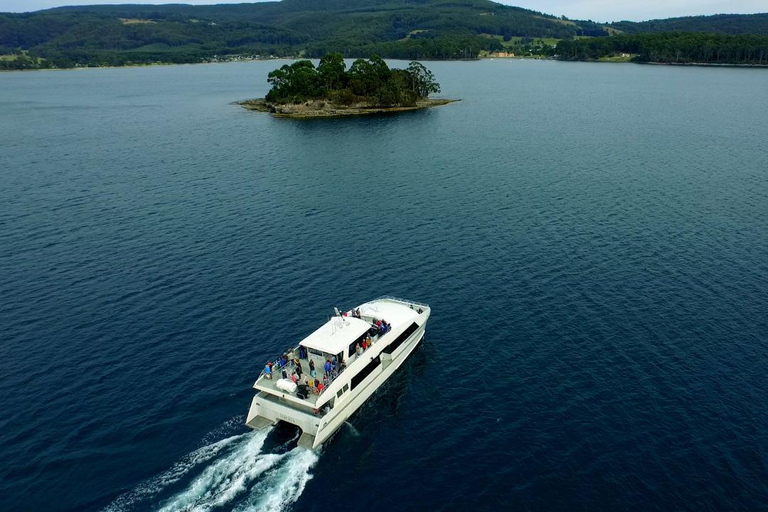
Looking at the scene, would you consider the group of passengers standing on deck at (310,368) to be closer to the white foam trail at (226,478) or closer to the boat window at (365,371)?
the boat window at (365,371)

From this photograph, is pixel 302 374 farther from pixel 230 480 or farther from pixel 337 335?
pixel 230 480

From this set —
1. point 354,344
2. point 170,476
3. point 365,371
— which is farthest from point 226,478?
point 354,344

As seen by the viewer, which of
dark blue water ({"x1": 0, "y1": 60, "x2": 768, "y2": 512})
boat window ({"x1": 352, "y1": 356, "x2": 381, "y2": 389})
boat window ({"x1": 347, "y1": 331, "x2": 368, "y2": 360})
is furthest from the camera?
boat window ({"x1": 347, "y1": 331, "x2": 368, "y2": 360})

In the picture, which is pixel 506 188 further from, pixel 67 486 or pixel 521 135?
pixel 67 486

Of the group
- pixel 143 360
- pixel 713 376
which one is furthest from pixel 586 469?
pixel 143 360

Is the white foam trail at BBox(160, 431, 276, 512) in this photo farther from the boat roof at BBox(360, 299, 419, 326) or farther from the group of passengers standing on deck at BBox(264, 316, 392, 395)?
the boat roof at BBox(360, 299, 419, 326)

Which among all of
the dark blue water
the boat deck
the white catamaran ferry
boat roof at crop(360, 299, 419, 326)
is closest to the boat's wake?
the dark blue water
